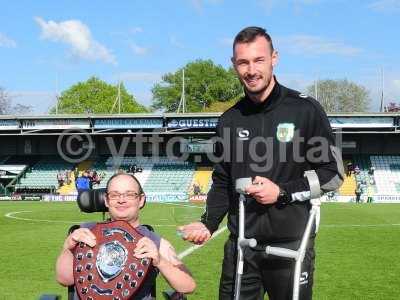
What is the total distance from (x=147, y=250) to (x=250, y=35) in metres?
1.34

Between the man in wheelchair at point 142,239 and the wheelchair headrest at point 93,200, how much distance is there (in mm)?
415

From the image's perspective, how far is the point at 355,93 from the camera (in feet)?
254

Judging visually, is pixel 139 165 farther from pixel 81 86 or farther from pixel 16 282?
pixel 81 86

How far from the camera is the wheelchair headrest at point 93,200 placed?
4.09 metres

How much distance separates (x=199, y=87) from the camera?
93.5 meters

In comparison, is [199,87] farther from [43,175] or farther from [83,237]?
[83,237]

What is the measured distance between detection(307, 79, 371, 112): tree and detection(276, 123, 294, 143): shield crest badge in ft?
246

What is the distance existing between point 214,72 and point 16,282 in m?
87.2

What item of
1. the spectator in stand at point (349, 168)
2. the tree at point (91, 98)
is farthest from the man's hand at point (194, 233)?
the tree at point (91, 98)

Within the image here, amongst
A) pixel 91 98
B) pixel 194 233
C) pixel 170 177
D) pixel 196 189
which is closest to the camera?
pixel 194 233

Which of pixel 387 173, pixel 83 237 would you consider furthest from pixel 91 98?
pixel 83 237

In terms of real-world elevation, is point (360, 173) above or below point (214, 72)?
below

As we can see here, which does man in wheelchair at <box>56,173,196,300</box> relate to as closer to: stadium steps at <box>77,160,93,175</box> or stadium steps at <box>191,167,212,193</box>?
stadium steps at <box>191,167,212,193</box>

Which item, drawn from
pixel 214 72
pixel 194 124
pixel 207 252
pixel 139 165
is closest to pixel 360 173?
pixel 194 124
